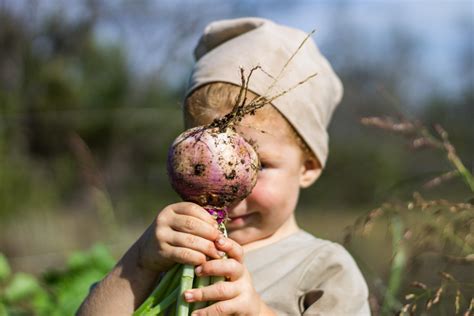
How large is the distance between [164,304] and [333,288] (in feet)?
1.57

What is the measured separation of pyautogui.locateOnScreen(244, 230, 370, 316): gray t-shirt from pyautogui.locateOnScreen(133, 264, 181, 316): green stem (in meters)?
0.34

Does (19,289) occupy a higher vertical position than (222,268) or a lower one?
lower

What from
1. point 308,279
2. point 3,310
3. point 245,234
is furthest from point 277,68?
point 3,310

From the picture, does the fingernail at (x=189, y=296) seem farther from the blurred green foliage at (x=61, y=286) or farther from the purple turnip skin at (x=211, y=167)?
the blurred green foliage at (x=61, y=286)

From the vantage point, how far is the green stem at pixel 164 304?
4.85 feet

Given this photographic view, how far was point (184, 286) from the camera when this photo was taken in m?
1.41

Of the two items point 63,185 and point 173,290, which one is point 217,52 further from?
point 63,185

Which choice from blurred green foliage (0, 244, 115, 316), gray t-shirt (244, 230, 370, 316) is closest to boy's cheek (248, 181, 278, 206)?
gray t-shirt (244, 230, 370, 316)

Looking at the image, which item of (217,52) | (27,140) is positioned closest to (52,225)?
(27,140)

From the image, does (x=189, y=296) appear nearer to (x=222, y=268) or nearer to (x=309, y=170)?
(x=222, y=268)

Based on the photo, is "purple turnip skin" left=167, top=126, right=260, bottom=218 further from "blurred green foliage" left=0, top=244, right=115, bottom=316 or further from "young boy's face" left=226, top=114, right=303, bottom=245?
"blurred green foliage" left=0, top=244, right=115, bottom=316

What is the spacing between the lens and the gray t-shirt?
172 cm

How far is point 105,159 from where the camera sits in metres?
12.3

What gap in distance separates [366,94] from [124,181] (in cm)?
623
